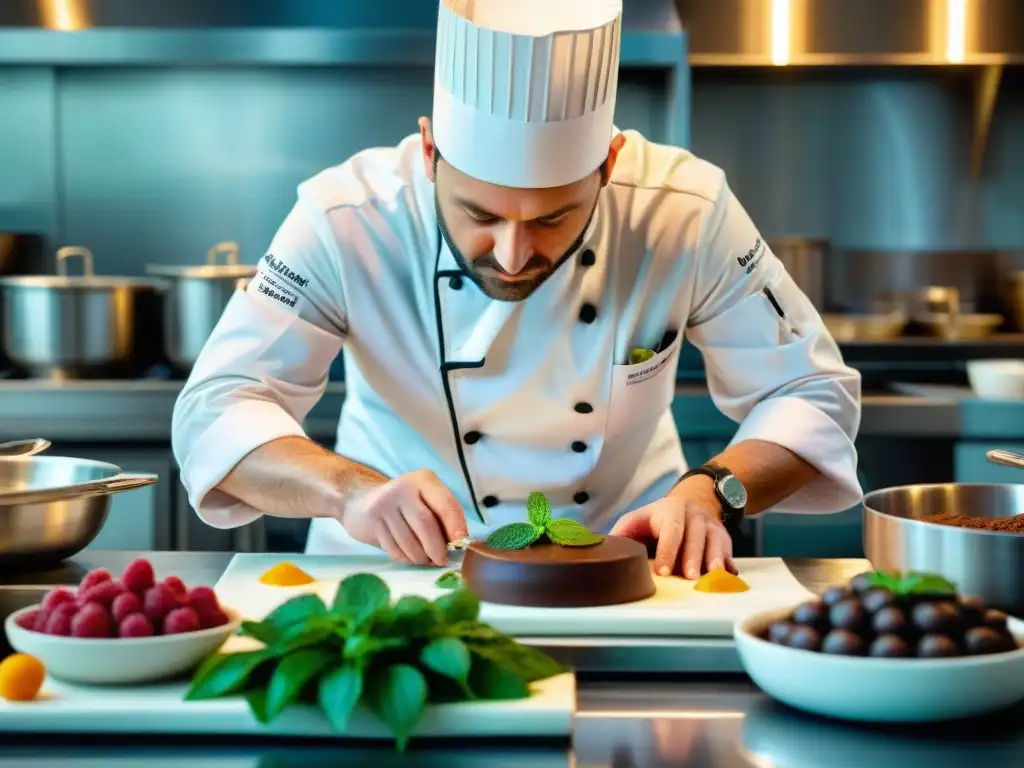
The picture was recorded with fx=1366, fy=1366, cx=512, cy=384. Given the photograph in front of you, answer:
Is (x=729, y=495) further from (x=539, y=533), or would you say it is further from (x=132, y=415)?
(x=132, y=415)

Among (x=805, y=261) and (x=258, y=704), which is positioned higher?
(x=805, y=261)

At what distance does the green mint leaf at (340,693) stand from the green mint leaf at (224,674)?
3.0 inches

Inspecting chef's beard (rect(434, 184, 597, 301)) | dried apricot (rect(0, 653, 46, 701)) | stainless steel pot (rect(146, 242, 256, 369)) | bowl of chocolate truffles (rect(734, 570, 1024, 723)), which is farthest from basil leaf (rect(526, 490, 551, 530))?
stainless steel pot (rect(146, 242, 256, 369))

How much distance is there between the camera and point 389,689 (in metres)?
1.19

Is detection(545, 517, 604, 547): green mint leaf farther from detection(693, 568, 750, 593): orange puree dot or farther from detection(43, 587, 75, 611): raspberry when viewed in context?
detection(43, 587, 75, 611): raspberry

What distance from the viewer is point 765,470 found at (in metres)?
2.23

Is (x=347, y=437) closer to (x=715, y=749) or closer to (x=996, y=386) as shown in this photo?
(x=715, y=749)

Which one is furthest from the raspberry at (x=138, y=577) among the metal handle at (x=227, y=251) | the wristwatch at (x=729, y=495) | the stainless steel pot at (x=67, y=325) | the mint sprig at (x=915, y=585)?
the metal handle at (x=227, y=251)

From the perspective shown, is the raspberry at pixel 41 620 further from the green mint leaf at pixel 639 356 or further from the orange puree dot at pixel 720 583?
the green mint leaf at pixel 639 356

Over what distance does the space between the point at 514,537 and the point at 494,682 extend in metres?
0.35

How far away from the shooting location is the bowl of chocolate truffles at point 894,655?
4.05 ft

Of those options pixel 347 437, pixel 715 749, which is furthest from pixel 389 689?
pixel 347 437

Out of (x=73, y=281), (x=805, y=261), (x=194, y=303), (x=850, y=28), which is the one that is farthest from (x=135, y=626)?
(x=850, y=28)

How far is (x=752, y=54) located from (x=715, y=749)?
3487 millimetres
